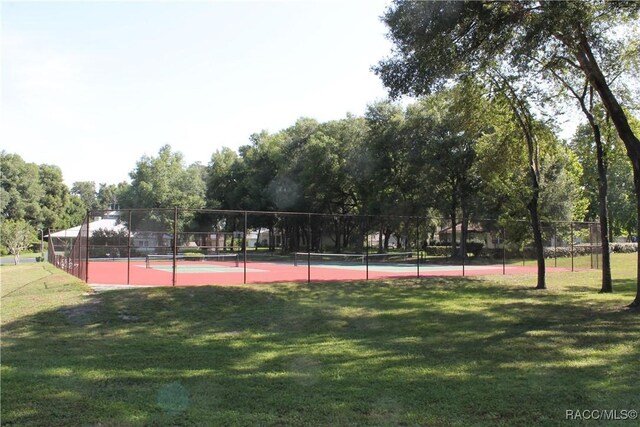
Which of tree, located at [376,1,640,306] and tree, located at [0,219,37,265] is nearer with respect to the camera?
tree, located at [376,1,640,306]

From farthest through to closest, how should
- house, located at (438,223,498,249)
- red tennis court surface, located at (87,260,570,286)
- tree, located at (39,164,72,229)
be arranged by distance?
tree, located at (39,164,72,229) < house, located at (438,223,498,249) < red tennis court surface, located at (87,260,570,286)

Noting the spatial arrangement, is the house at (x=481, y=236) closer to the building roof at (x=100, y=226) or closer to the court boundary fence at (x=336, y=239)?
the court boundary fence at (x=336, y=239)

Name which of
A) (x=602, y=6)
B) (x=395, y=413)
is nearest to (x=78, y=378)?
(x=395, y=413)

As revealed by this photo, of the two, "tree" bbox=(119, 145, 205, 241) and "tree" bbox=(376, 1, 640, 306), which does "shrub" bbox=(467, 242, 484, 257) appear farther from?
"tree" bbox=(376, 1, 640, 306)

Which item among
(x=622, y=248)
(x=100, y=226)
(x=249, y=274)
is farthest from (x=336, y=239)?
(x=622, y=248)

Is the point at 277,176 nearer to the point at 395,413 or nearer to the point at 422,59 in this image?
the point at 422,59

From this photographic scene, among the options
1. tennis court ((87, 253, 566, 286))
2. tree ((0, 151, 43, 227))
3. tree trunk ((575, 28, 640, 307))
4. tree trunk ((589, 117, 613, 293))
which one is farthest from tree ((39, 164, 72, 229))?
tree trunk ((575, 28, 640, 307))

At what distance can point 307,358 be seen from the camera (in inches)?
308

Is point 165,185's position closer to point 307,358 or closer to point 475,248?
point 475,248

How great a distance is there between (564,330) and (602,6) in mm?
7172

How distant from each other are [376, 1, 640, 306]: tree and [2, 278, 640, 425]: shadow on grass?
5.28m

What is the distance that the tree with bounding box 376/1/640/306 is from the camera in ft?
34.7

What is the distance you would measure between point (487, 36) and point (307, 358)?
8854mm

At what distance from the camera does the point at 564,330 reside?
32.9 feet
